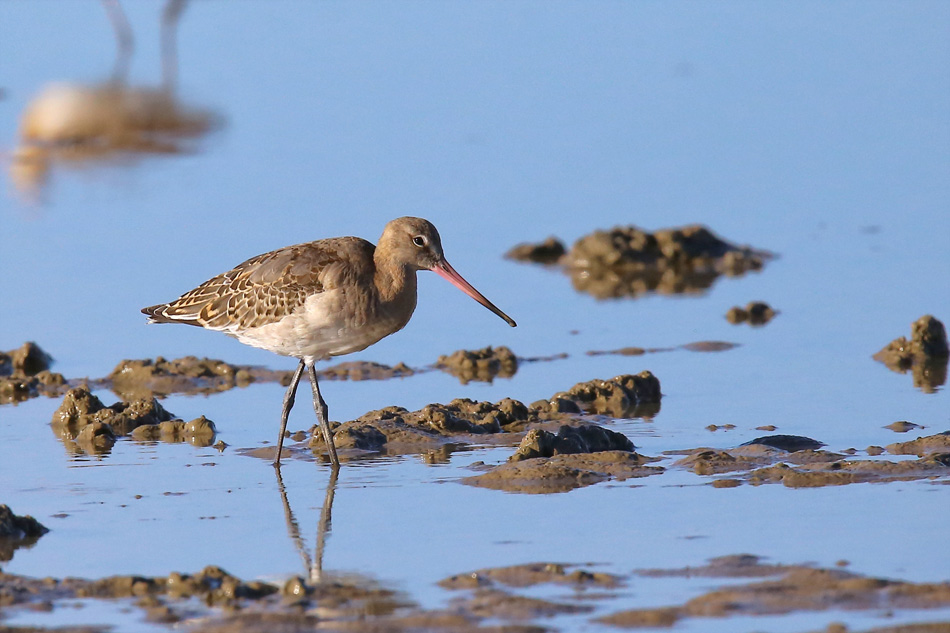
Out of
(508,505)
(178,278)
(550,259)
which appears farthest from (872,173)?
(508,505)

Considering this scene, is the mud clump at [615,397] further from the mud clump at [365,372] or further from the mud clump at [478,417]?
the mud clump at [365,372]

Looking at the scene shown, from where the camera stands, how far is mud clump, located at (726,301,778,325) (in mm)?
13094

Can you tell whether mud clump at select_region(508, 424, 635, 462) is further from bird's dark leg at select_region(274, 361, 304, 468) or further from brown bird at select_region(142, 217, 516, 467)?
bird's dark leg at select_region(274, 361, 304, 468)

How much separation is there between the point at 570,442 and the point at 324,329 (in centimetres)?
162

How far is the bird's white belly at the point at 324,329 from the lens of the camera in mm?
9297

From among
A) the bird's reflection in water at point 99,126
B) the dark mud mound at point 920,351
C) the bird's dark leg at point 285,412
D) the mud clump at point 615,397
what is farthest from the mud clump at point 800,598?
the bird's reflection in water at point 99,126

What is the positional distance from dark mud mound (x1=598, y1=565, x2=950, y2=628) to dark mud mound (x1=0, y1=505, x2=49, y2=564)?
10.0 feet

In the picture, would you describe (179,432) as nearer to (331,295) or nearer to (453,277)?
(331,295)

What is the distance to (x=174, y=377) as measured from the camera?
460 inches

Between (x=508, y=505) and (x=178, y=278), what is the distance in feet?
22.5

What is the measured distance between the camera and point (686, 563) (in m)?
7.06

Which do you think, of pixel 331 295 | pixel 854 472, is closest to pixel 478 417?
pixel 331 295

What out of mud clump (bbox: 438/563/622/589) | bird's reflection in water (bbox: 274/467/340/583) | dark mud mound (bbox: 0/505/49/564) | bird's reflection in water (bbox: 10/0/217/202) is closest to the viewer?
mud clump (bbox: 438/563/622/589)

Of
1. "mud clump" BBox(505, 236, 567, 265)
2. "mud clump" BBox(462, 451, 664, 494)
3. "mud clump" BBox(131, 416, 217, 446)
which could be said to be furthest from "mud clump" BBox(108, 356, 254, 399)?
"mud clump" BBox(505, 236, 567, 265)
